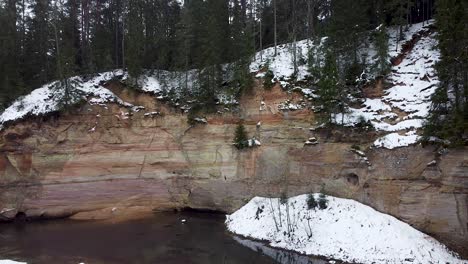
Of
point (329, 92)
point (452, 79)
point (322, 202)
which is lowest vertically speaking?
point (322, 202)

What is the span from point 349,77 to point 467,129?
9.50m

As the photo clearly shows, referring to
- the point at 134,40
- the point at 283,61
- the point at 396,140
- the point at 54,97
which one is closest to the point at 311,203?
the point at 396,140

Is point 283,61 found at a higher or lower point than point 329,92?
higher

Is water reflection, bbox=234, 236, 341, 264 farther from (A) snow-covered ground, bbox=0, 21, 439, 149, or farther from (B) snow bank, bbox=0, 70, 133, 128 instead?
(B) snow bank, bbox=0, 70, 133, 128

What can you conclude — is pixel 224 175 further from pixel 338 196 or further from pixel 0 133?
pixel 0 133

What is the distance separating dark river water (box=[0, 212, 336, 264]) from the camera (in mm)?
19531

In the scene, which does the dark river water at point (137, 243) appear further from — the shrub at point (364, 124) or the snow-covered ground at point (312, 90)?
the shrub at point (364, 124)

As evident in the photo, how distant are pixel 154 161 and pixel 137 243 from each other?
30.8ft

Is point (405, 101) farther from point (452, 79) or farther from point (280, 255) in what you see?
point (280, 255)

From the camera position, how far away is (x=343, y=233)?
20359 millimetres

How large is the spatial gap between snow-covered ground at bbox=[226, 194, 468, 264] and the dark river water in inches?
41.9

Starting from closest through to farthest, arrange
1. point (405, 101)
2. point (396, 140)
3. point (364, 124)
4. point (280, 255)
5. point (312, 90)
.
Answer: point (280, 255)
point (396, 140)
point (405, 101)
point (364, 124)
point (312, 90)

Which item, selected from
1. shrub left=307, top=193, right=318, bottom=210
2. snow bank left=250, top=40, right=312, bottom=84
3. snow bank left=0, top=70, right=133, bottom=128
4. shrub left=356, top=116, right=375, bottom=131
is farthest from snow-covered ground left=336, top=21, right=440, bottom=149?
snow bank left=0, top=70, right=133, bottom=128

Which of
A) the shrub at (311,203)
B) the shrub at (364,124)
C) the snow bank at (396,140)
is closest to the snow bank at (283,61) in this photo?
the shrub at (364,124)
